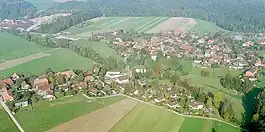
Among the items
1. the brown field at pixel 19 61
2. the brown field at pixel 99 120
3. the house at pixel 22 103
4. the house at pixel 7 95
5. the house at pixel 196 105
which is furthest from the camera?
Result: the brown field at pixel 19 61

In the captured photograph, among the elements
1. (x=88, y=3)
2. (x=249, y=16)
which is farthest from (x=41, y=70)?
(x=88, y=3)

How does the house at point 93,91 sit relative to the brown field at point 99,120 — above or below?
above

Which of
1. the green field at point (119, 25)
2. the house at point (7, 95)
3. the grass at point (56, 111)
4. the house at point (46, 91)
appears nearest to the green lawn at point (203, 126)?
the grass at point (56, 111)

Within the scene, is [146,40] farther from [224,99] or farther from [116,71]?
[224,99]

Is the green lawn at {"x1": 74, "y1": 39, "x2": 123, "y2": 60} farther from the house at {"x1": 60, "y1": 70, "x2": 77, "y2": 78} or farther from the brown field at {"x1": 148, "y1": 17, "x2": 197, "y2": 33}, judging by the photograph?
the brown field at {"x1": 148, "y1": 17, "x2": 197, "y2": 33}

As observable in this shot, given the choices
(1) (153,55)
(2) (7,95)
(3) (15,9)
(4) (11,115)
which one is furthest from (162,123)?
(3) (15,9)

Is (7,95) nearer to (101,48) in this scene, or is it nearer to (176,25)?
(101,48)

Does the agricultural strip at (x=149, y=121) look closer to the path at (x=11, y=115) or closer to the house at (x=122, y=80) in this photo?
the house at (x=122, y=80)
